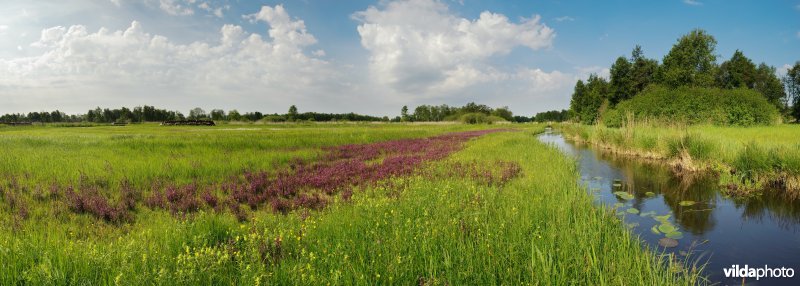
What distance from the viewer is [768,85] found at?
8569 cm

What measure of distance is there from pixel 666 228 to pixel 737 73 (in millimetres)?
102635

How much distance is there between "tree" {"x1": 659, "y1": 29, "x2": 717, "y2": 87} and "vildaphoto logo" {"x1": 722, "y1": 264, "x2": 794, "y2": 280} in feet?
188

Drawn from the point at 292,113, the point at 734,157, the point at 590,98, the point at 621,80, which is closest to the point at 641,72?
the point at 621,80

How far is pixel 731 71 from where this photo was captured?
8088 cm

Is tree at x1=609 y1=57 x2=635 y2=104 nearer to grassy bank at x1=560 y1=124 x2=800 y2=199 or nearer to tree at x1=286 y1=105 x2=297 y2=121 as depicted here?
grassy bank at x1=560 y1=124 x2=800 y2=199

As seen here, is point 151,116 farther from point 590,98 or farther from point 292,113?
point 590,98

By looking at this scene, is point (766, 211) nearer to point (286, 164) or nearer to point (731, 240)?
point (731, 240)

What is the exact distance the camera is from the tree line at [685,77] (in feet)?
169

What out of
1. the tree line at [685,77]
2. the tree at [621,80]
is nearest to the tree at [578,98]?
the tree line at [685,77]

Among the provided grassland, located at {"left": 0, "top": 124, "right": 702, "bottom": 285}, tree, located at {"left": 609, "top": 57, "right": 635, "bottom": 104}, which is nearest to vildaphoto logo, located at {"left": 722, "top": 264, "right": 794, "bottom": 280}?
grassland, located at {"left": 0, "top": 124, "right": 702, "bottom": 285}

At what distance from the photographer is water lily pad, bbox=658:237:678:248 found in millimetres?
7027

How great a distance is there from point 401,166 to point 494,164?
4.02 metres

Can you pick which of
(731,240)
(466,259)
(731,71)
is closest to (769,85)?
(731,71)

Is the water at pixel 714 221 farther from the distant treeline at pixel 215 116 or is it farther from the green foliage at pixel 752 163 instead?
the distant treeline at pixel 215 116
